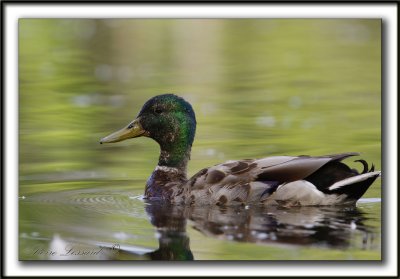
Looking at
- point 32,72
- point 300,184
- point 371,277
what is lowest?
point 371,277

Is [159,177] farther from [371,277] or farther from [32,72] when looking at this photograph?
[371,277]

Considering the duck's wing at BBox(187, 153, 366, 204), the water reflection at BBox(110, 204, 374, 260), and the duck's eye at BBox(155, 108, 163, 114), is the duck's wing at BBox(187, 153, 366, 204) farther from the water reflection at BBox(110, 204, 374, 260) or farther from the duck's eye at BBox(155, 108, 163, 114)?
the duck's eye at BBox(155, 108, 163, 114)

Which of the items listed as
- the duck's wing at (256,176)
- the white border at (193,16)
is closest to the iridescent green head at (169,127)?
the duck's wing at (256,176)

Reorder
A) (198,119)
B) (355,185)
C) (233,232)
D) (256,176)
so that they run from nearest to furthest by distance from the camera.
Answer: (233,232) → (355,185) → (256,176) → (198,119)

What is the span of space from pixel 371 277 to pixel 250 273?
95 centimetres

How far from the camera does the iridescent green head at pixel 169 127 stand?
12414 millimetres

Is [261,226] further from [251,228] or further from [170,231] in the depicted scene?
[170,231]

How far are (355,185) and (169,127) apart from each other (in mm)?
1939

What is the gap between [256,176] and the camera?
1166 centimetres

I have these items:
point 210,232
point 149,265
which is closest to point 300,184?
point 210,232

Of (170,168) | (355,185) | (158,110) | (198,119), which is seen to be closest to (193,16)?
(158,110)

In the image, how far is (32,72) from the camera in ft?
40.7

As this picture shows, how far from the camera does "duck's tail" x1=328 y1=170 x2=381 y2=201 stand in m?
11.4

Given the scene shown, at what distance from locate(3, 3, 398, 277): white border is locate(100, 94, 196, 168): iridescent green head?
4.23 ft
